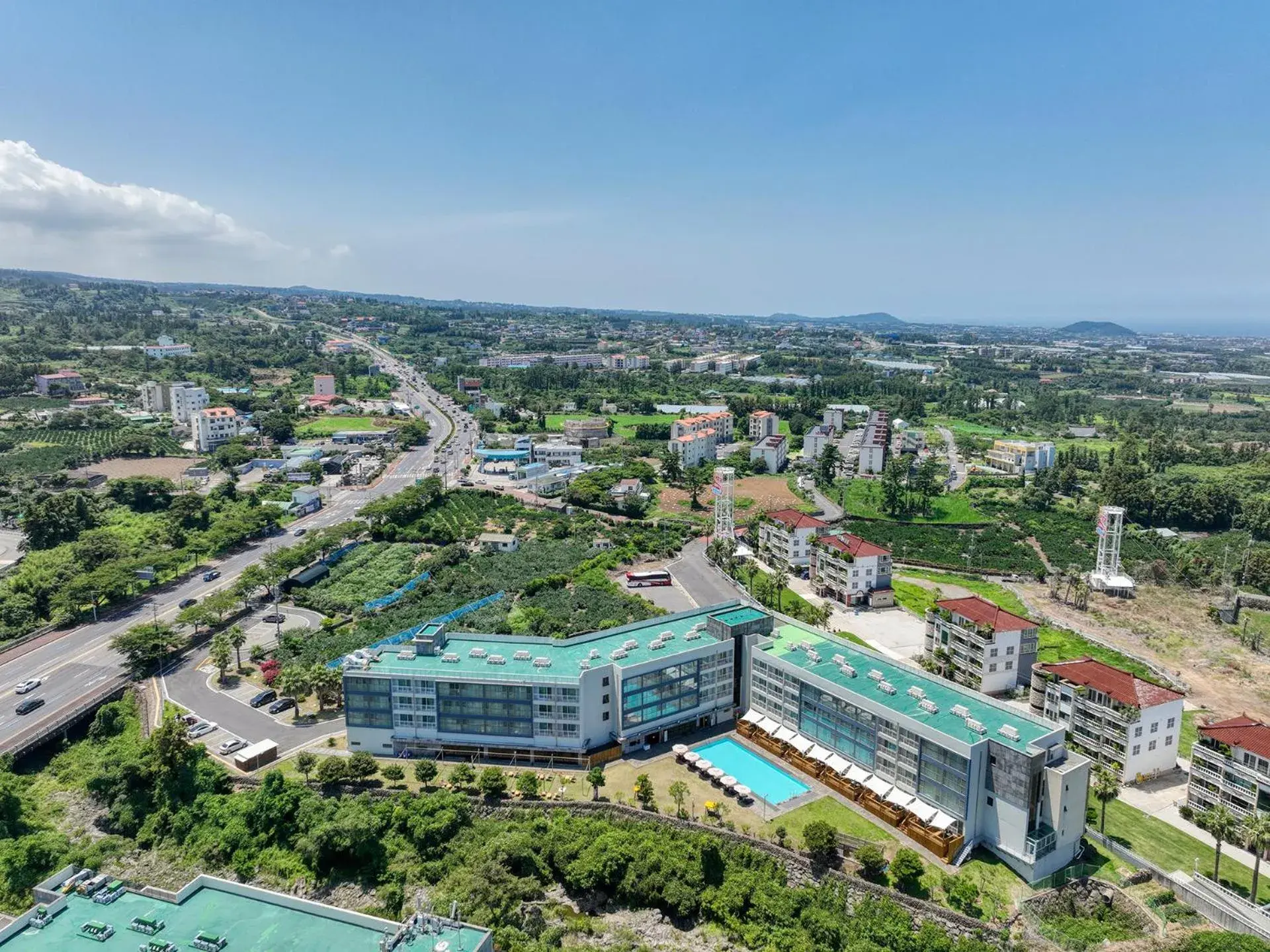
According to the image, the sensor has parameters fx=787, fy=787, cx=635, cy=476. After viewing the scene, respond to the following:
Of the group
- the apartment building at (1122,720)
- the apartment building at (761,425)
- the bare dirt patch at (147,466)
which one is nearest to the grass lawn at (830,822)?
the apartment building at (1122,720)

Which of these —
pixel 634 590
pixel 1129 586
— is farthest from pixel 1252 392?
pixel 634 590

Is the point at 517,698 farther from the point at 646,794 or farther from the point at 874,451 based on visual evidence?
the point at 874,451

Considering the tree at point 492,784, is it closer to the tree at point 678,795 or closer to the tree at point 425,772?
the tree at point 425,772

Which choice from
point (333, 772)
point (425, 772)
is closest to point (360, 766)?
point (333, 772)

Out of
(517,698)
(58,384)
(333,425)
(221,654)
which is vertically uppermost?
(58,384)

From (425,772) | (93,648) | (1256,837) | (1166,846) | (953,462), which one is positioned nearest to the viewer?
(1256,837)

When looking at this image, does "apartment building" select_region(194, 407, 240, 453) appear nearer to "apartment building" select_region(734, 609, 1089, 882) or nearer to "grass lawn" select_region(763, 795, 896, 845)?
"apartment building" select_region(734, 609, 1089, 882)
